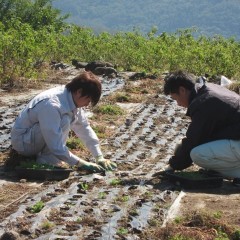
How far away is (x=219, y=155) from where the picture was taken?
A: 18.4ft

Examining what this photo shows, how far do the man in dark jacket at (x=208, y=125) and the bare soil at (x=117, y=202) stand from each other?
26 cm

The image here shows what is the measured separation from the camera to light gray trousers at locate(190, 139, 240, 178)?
5.58 m

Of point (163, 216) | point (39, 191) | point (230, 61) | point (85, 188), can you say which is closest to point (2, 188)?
point (39, 191)

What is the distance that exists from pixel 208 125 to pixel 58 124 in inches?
54.2

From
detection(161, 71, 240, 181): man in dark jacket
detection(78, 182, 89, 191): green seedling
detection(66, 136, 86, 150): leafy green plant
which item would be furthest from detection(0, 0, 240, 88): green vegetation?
detection(78, 182, 89, 191): green seedling

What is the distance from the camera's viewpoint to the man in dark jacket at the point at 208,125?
17.8 feet

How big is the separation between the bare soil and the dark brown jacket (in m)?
0.48

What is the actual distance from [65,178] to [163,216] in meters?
1.40

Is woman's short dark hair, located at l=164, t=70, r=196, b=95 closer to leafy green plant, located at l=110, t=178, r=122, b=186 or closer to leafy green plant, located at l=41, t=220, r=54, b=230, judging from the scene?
leafy green plant, located at l=110, t=178, r=122, b=186

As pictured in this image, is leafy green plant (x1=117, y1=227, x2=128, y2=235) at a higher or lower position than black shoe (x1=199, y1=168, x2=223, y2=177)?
higher

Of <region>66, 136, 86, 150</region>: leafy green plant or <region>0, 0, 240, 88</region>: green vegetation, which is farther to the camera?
<region>0, 0, 240, 88</region>: green vegetation

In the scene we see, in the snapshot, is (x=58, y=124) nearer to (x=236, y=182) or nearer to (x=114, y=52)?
(x=236, y=182)

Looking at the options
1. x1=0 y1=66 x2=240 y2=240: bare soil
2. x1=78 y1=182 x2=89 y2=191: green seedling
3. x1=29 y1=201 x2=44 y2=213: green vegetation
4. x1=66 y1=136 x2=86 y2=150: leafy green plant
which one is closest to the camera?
x1=0 y1=66 x2=240 y2=240: bare soil

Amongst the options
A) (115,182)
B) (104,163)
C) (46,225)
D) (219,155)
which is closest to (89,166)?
(104,163)
